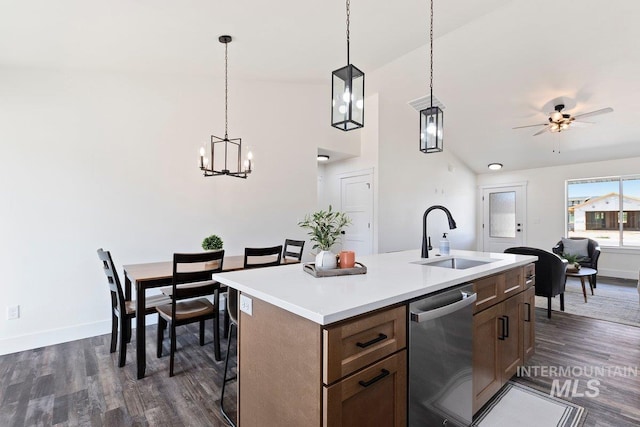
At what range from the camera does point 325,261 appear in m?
1.68

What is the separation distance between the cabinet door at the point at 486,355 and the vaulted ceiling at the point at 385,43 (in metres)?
2.64

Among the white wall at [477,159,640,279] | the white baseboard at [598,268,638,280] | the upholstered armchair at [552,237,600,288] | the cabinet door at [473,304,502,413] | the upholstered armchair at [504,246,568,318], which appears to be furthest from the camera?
the white wall at [477,159,640,279]

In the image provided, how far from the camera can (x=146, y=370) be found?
248 cm

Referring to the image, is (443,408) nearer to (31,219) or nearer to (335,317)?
(335,317)

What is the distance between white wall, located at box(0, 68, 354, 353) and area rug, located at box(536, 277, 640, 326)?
4.21 meters

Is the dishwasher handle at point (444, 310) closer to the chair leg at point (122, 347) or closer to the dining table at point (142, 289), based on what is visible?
the dining table at point (142, 289)

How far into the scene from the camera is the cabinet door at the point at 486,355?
68.9 inches

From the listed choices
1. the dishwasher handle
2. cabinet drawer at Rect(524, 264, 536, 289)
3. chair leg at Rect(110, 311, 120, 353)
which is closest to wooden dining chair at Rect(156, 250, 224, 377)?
chair leg at Rect(110, 311, 120, 353)

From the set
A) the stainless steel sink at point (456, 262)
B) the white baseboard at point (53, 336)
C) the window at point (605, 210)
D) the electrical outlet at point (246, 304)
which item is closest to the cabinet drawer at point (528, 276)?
the stainless steel sink at point (456, 262)

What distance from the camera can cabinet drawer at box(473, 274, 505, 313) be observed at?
5.75ft

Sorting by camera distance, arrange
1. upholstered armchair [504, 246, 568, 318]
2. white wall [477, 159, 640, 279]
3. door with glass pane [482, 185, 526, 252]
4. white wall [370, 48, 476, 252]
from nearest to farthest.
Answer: upholstered armchair [504, 246, 568, 318]
white wall [370, 48, 476, 252]
white wall [477, 159, 640, 279]
door with glass pane [482, 185, 526, 252]

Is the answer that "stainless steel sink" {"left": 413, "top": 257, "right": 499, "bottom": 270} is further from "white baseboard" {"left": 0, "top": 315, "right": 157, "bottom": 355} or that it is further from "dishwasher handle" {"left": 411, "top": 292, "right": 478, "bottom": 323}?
"white baseboard" {"left": 0, "top": 315, "right": 157, "bottom": 355}

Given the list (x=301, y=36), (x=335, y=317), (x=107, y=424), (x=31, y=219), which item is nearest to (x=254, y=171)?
(x=301, y=36)

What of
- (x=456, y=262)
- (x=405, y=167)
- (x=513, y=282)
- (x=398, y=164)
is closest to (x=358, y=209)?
(x=398, y=164)
